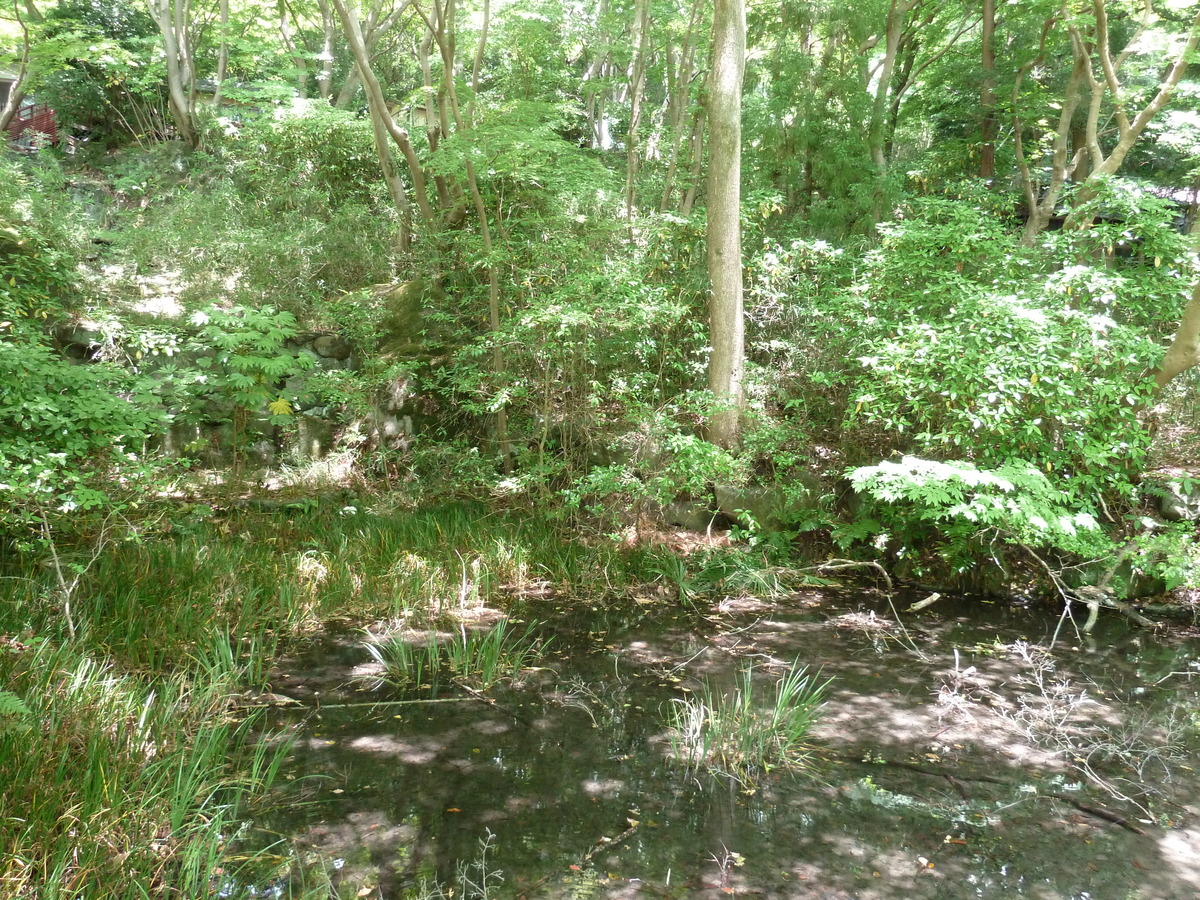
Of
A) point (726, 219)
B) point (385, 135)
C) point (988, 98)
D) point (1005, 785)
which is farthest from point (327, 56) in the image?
point (1005, 785)

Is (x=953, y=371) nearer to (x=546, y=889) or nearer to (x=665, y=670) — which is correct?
(x=665, y=670)

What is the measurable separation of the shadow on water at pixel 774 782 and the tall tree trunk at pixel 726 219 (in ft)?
8.65

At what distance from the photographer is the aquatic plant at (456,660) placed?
14.4 feet

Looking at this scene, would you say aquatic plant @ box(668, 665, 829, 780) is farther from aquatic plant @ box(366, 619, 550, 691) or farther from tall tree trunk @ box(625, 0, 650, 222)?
tall tree trunk @ box(625, 0, 650, 222)

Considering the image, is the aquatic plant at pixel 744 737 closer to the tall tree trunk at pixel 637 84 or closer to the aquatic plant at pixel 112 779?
the aquatic plant at pixel 112 779

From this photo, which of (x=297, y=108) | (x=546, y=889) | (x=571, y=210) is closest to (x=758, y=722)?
(x=546, y=889)

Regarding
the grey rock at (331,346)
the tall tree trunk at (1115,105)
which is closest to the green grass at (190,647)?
the grey rock at (331,346)

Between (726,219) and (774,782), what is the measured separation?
5003 millimetres

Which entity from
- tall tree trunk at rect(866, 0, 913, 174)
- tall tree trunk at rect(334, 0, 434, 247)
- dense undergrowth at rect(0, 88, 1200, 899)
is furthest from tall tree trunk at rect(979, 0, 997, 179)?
tall tree trunk at rect(334, 0, 434, 247)

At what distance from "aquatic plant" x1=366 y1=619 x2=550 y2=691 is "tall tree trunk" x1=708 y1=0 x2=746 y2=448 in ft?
9.72

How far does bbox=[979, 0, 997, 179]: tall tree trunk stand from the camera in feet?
31.2

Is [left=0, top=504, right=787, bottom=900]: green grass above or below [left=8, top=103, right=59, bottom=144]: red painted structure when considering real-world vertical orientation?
below

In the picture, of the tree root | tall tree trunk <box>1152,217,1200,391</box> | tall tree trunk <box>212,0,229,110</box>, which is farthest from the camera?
tall tree trunk <box>212,0,229,110</box>

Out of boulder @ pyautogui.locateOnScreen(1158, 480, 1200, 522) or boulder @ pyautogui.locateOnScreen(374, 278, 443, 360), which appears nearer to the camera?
boulder @ pyautogui.locateOnScreen(1158, 480, 1200, 522)
